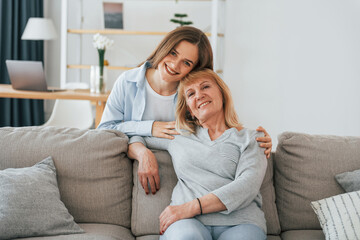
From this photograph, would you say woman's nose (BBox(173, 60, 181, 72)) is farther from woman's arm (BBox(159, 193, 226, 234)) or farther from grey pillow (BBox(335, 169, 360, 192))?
grey pillow (BBox(335, 169, 360, 192))

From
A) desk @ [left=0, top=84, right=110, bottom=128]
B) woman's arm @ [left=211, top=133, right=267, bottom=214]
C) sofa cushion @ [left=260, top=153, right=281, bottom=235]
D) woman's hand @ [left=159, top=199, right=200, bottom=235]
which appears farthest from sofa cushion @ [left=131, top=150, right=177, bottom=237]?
desk @ [left=0, top=84, right=110, bottom=128]

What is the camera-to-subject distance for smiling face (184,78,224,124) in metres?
1.80

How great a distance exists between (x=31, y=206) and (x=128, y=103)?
0.68m

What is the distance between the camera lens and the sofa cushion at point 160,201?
176 centimetres

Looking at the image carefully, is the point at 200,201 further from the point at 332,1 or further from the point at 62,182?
the point at 332,1

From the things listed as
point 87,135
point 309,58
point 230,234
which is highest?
point 309,58

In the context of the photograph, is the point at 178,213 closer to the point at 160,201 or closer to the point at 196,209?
the point at 196,209

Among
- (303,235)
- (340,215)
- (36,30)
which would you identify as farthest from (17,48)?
(340,215)

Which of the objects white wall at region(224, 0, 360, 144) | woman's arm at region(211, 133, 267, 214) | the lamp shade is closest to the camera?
woman's arm at region(211, 133, 267, 214)

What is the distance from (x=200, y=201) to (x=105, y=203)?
0.43 metres

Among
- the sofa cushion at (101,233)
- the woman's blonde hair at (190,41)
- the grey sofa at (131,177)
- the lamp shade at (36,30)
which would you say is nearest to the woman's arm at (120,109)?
the grey sofa at (131,177)

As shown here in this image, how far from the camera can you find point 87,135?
186 centimetres

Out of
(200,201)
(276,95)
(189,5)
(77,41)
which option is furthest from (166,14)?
(200,201)

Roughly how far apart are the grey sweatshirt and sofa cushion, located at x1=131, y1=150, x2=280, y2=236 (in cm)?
8
